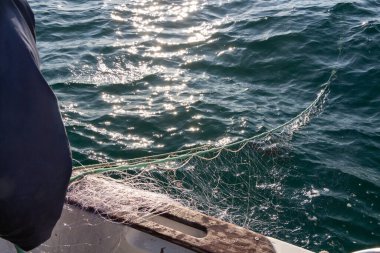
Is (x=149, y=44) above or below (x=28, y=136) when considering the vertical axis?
below

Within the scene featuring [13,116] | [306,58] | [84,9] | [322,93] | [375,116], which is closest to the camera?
[13,116]

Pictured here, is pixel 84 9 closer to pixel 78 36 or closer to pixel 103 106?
pixel 78 36

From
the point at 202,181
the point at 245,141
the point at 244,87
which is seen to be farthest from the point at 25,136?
the point at 244,87

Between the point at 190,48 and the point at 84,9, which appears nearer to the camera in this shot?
the point at 190,48

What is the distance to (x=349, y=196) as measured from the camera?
6.15 meters

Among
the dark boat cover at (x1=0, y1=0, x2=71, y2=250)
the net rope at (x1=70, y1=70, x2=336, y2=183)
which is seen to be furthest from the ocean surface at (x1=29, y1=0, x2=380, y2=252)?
the dark boat cover at (x1=0, y1=0, x2=71, y2=250)

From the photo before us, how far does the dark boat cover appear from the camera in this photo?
166cm

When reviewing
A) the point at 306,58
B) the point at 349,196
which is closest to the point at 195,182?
the point at 349,196

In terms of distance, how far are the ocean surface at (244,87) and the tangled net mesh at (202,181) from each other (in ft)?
0.46

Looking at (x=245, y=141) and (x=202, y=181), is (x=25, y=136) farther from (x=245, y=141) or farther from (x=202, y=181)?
(x=245, y=141)

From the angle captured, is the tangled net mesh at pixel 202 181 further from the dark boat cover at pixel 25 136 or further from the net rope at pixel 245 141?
the dark boat cover at pixel 25 136

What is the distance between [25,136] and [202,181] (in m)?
4.13

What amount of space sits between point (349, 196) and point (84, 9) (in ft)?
28.9

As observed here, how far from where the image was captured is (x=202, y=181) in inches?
225
